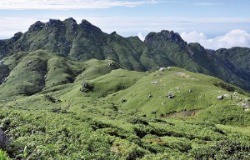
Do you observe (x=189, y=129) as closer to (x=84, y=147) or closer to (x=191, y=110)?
(x=84, y=147)

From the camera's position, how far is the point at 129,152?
1853 inches

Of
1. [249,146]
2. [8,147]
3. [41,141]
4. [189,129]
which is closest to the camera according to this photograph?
[8,147]

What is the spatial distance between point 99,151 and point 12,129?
506 inches

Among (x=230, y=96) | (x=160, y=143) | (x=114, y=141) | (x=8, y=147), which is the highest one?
(x=8, y=147)

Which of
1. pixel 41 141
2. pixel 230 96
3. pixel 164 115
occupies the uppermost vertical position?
pixel 41 141

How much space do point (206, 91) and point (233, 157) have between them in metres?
149

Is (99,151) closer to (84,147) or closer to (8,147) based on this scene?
(84,147)

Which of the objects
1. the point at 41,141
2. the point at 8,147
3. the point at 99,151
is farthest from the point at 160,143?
the point at 8,147

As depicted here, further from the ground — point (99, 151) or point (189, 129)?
point (99, 151)

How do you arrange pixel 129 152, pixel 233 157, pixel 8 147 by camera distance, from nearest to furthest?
pixel 8 147 → pixel 129 152 → pixel 233 157

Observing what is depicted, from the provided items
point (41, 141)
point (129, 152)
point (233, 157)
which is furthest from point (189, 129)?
point (41, 141)

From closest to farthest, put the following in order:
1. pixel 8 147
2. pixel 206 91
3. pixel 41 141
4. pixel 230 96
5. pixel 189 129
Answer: pixel 8 147, pixel 41 141, pixel 189 129, pixel 230 96, pixel 206 91

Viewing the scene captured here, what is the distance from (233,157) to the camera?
168 feet

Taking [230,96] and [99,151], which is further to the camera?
[230,96]
